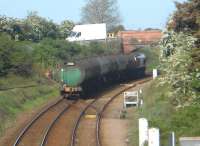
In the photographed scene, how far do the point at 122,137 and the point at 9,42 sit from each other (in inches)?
860

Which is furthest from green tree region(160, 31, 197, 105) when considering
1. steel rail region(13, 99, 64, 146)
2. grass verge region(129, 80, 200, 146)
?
steel rail region(13, 99, 64, 146)

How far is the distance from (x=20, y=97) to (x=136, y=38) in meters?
45.5

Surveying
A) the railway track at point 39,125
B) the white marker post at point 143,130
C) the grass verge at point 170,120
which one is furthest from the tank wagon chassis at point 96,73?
the white marker post at point 143,130

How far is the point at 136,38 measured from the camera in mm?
80062

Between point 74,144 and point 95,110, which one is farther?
point 95,110

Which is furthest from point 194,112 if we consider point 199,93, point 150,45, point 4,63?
point 150,45

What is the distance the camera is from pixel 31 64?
46.1 m

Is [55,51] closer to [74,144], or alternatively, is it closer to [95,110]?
[95,110]

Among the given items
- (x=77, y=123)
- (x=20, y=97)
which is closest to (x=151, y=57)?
(x=20, y=97)

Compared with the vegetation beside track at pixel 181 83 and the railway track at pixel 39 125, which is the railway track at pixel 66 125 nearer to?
the railway track at pixel 39 125

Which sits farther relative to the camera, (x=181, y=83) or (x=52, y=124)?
(x=52, y=124)

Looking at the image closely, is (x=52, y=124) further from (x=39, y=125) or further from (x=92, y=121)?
(x=92, y=121)

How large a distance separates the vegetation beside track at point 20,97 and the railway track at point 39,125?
97 cm

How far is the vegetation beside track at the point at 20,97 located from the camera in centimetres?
3009
